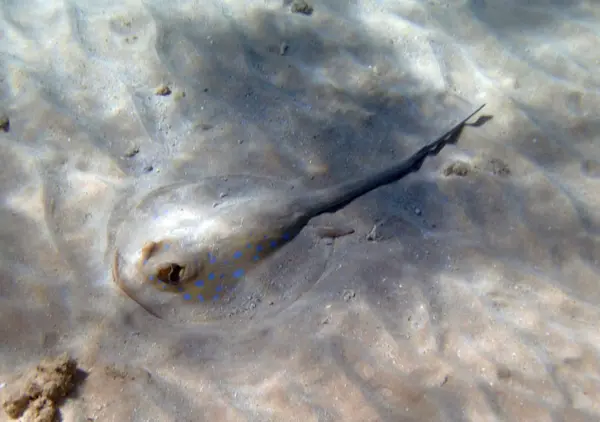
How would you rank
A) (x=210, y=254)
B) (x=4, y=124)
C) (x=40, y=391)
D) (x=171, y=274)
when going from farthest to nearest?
(x=4, y=124) → (x=210, y=254) → (x=171, y=274) → (x=40, y=391)

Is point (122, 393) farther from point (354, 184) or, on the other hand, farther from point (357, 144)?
point (357, 144)

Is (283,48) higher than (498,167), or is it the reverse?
(283,48)

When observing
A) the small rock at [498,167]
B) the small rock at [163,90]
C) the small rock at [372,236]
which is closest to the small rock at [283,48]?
the small rock at [163,90]

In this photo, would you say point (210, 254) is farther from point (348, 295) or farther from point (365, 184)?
point (365, 184)

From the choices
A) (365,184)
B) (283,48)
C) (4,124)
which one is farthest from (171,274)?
(283,48)

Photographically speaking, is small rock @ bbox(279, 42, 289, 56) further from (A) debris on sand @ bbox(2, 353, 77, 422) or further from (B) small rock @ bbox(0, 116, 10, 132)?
(A) debris on sand @ bbox(2, 353, 77, 422)

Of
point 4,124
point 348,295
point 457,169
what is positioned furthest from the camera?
point 457,169
